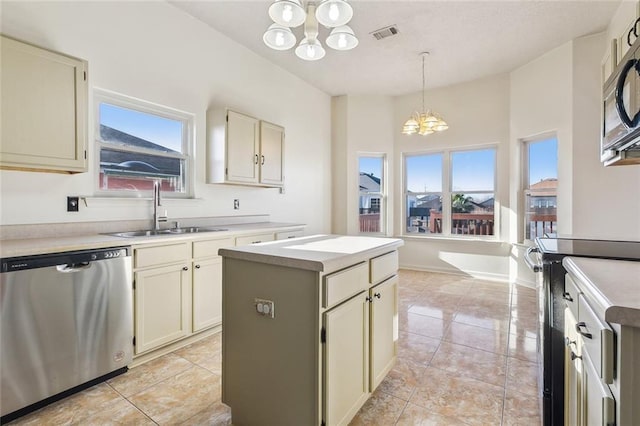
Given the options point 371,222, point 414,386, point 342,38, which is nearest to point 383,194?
point 371,222

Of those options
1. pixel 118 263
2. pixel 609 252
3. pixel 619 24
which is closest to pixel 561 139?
pixel 619 24

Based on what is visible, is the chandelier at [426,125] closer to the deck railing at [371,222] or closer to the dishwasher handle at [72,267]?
the deck railing at [371,222]

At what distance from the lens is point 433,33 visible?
11.9 feet

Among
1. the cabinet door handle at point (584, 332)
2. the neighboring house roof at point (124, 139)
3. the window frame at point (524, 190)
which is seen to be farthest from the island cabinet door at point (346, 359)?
the window frame at point (524, 190)

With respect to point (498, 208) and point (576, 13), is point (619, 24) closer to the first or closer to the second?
point (576, 13)

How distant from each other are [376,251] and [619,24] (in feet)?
12.0

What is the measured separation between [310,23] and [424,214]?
13.7ft

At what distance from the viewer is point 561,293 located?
151 centimetres

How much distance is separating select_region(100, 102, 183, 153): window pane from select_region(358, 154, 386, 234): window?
3.43 meters

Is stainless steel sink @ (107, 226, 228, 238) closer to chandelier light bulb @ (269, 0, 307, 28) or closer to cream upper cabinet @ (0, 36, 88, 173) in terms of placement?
cream upper cabinet @ (0, 36, 88, 173)

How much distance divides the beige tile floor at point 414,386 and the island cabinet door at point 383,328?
20cm

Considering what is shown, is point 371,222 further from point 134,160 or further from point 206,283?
point 134,160

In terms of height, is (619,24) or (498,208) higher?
(619,24)

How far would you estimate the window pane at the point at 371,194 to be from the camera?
5855mm
